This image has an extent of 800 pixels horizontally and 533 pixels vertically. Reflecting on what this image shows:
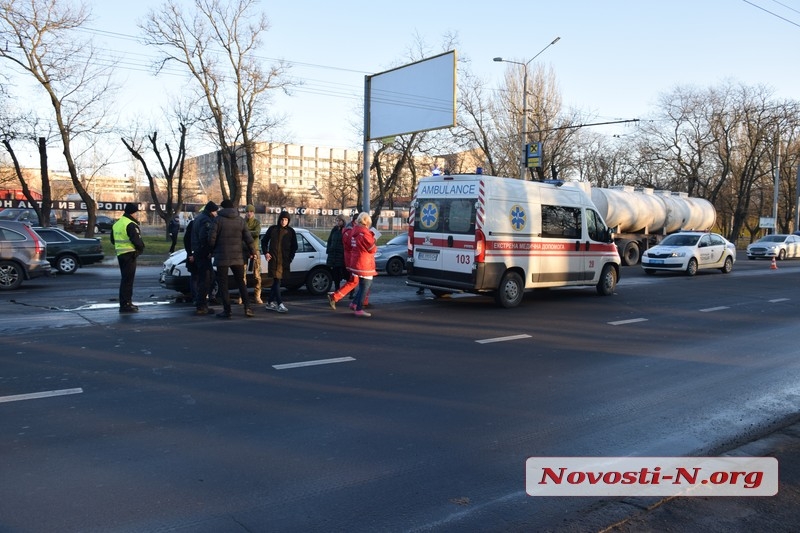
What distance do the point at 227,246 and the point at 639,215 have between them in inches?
879

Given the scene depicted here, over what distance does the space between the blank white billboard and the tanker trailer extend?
8.28 metres

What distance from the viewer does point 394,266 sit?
20.2m

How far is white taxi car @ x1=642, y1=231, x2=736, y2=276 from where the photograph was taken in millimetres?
22094

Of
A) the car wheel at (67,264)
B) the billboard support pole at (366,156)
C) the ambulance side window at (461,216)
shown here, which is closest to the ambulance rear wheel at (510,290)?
the ambulance side window at (461,216)

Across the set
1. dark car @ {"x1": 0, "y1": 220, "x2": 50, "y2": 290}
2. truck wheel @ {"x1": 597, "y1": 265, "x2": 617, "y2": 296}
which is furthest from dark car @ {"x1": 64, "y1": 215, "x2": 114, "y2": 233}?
truck wheel @ {"x1": 597, "y1": 265, "x2": 617, "y2": 296}

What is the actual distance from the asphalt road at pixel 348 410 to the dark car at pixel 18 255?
13.1ft

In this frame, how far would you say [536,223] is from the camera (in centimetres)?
1295

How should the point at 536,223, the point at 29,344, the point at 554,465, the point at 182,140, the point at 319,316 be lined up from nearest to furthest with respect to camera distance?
the point at 554,465
the point at 29,344
the point at 319,316
the point at 536,223
the point at 182,140

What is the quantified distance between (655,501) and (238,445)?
2.95m

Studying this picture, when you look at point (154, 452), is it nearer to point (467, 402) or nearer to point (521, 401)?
point (467, 402)

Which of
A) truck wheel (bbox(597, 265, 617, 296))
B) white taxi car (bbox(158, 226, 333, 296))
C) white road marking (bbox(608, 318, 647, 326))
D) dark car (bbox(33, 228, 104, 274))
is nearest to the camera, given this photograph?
white road marking (bbox(608, 318, 647, 326))

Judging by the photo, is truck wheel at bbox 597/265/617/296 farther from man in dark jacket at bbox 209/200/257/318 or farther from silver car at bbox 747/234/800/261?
silver car at bbox 747/234/800/261

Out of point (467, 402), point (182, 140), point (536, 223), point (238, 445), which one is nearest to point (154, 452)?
point (238, 445)

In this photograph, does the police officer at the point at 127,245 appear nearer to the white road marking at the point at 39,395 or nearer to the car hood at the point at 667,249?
the white road marking at the point at 39,395
